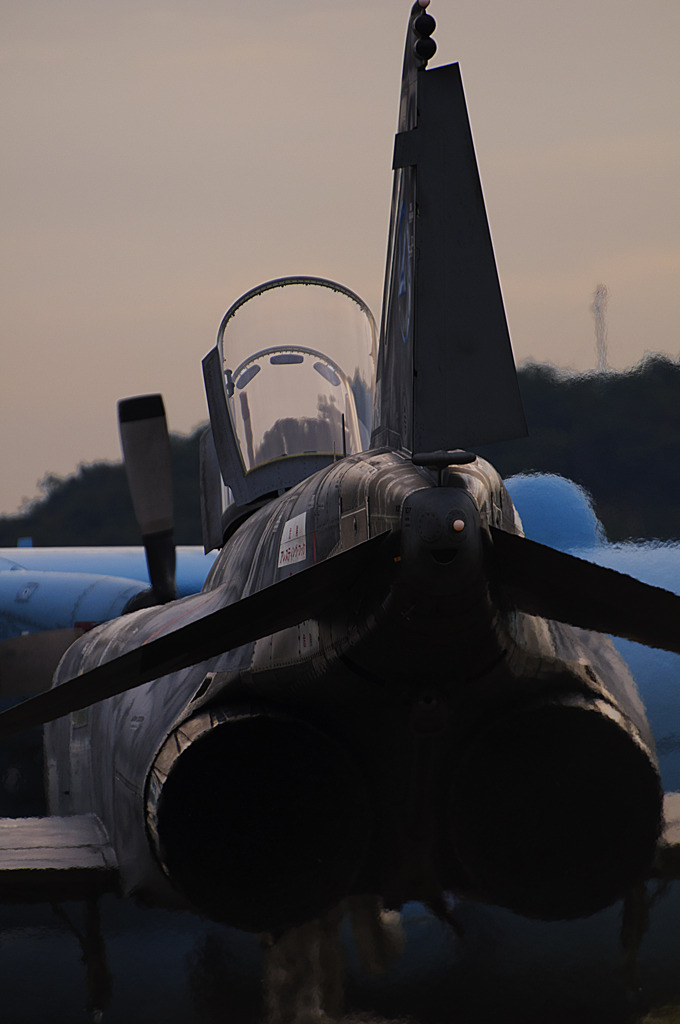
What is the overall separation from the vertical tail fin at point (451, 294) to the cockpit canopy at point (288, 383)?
3366 mm

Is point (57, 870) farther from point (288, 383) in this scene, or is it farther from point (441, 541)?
point (288, 383)

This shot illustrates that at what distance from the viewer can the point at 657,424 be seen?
777 inches

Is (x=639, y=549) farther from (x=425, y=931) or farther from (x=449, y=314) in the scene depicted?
(x=449, y=314)

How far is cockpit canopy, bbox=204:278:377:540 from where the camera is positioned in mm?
7922

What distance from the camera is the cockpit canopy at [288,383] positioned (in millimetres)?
7922

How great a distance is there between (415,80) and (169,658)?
7.99ft

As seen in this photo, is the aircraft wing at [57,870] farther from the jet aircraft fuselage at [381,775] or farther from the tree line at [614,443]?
the tree line at [614,443]

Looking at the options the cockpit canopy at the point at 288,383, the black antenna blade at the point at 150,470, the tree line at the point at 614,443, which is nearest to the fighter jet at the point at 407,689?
the cockpit canopy at the point at 288,383

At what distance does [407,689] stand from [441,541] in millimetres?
987

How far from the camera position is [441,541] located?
401cm

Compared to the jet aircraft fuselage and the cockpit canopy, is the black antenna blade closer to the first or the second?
the cockpit canopy

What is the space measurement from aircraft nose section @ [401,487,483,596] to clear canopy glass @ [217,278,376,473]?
3738 mm

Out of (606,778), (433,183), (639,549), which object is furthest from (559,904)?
(639,549)

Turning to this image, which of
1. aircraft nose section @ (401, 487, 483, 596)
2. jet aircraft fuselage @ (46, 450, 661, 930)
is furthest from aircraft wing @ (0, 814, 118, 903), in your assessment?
aircraft nose section @ (401, 487, 483, 596)
